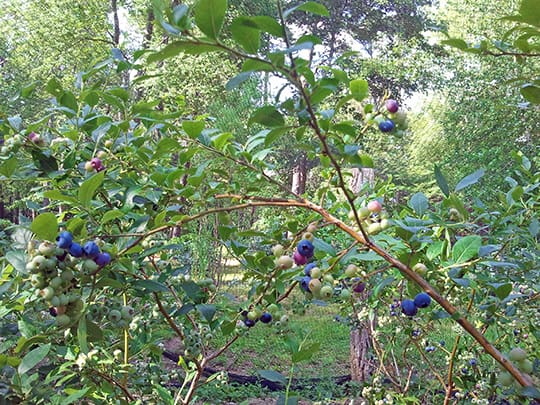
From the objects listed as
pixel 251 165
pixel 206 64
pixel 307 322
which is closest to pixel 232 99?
pixel 206 64

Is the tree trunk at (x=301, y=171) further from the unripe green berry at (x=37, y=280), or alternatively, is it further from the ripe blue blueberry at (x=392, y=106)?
the unripe green berry at (x=37, y=280)

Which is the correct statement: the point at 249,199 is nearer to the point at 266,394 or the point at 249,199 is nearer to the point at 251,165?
the point at 251,165

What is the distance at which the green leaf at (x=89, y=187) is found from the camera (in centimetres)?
60

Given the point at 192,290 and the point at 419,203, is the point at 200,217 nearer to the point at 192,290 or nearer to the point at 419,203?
the point at 192,290

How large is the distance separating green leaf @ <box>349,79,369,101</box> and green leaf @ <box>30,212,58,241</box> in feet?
1.34

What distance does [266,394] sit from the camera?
352 centimetres

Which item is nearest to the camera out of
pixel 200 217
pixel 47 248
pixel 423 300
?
pixel 47 248

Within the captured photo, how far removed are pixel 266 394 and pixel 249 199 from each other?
3144 mm

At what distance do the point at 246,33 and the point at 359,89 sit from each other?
0.71 feet

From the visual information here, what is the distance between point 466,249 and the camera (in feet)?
2.22

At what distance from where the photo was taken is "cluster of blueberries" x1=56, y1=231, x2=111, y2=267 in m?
0.57

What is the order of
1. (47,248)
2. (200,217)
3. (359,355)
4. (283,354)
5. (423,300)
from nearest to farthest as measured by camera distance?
(47,248) → (423,300) → (200,217) → (359,355) → (283,354)

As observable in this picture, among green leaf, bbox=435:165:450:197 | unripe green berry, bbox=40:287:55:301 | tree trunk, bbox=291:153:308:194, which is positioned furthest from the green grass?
tree trunk, bbox=291:153:308:194

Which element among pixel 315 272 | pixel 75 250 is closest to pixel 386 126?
pixel 315 272
